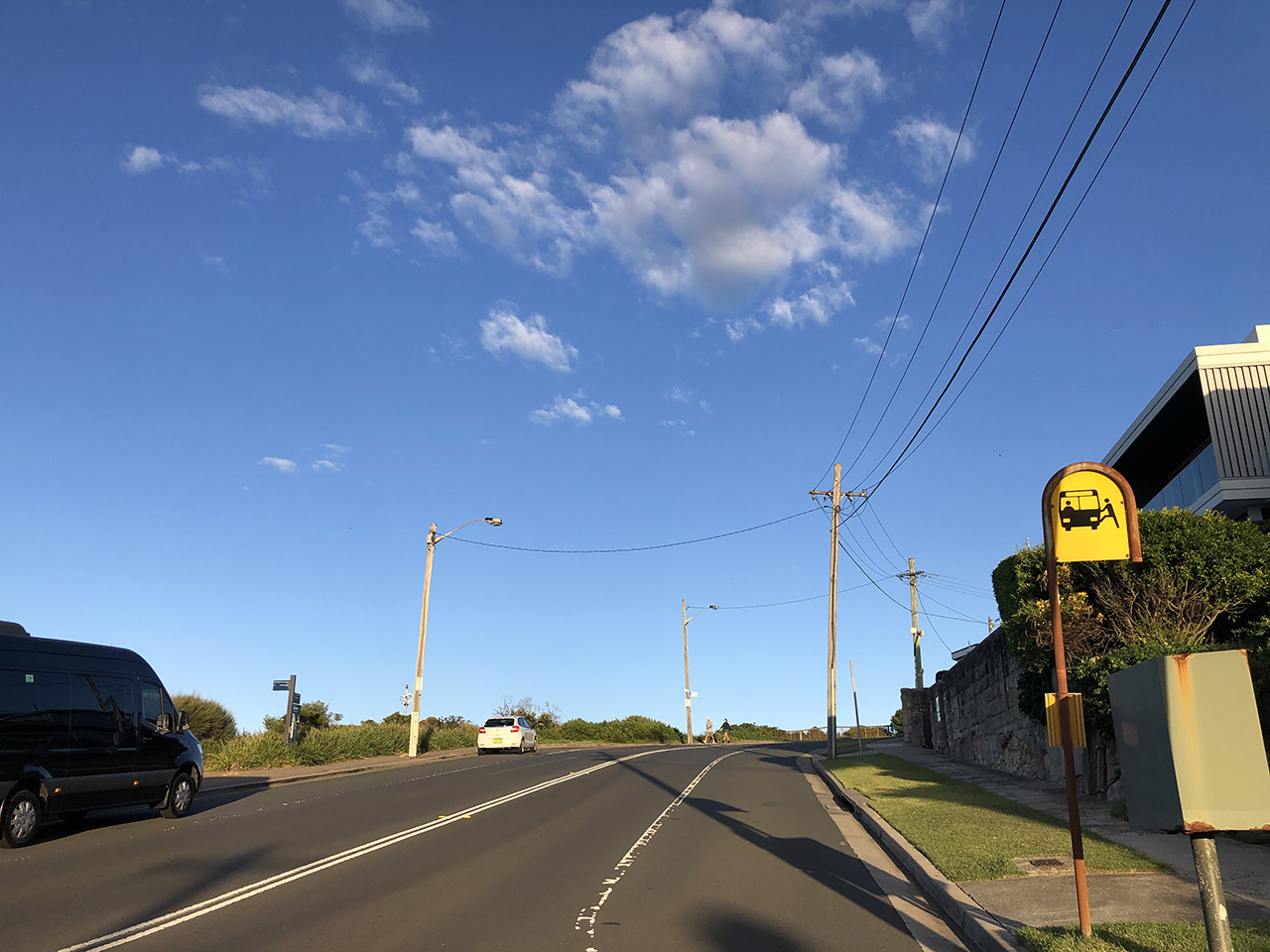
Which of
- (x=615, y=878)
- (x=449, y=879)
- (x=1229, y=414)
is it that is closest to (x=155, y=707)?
(x=449, y=879)

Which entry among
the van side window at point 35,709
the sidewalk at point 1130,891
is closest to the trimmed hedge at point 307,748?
the van side window at point 35,709

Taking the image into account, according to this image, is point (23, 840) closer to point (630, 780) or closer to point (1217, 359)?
point (630, 780)

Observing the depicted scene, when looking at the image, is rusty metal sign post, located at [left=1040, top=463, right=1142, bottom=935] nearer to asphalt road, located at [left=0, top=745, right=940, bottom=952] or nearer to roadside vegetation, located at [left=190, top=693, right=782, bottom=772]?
asphalt road, located at [left=0, top=745, right=940, bottom=952]

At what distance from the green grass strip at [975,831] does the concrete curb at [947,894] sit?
130 mm

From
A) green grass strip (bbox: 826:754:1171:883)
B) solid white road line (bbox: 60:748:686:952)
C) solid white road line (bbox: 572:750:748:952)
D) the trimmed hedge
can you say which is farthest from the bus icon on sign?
the trimmed hedge

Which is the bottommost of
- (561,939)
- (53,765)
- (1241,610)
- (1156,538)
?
(561,939)

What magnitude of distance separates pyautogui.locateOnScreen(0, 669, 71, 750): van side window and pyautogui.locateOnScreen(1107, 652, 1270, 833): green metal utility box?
41.6 feet

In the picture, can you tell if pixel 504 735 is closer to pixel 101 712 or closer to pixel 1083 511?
pixel 101 712

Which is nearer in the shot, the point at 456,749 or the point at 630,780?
the point at 630,780

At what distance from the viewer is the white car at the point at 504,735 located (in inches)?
1378

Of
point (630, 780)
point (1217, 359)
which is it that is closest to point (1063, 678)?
point (630, 780)

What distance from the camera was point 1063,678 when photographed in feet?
23.4

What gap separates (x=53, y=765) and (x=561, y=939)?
860 cm

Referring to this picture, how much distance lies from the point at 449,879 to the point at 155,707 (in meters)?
7.64
